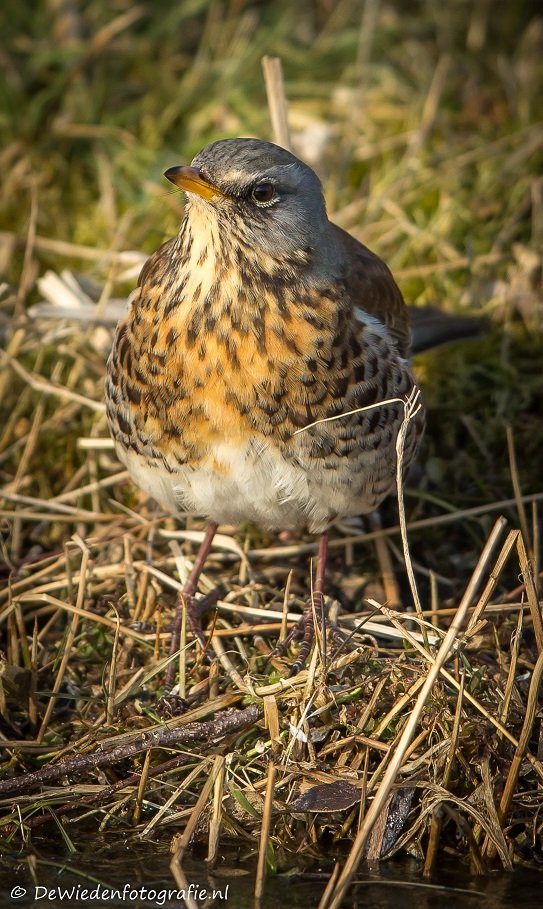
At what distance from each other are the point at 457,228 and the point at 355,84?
→ 1.50 meters

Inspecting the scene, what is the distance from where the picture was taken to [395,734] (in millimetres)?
4074

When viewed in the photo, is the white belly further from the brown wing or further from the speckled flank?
the brown wing

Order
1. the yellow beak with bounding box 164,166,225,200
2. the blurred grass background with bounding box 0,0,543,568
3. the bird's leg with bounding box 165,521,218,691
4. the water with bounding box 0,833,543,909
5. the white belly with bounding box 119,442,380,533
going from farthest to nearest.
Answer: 1. the blurred grass background with bounding box 0,0,543,568
2. the bird's leg with bounding box 165,521,218,691
3. the white belly with bounding box 119,442,380,533
4. the yellow beak with bounding box 164,166,225,200
5. the water with bounding box 0,833,543,909

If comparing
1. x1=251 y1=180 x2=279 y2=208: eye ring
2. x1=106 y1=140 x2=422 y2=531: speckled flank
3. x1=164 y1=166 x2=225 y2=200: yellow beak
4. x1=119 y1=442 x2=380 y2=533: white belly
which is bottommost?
x1=119 y1=442 x2=380 y2=533: white belly

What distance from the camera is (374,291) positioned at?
4.57 metres

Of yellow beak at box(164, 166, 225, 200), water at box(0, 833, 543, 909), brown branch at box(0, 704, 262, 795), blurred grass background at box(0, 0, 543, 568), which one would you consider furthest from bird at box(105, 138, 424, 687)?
blurred grass background at box(0, 0, 543, 568)

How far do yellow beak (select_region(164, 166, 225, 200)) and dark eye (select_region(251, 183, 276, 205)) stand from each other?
120mm

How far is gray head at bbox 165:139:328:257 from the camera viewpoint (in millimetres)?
3922

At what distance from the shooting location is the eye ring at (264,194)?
13.1 ft

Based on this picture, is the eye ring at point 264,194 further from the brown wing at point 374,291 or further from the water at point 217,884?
the water at point 217,884

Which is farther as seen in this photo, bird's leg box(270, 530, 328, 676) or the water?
bird's leg box(270, 530, 328, 676)

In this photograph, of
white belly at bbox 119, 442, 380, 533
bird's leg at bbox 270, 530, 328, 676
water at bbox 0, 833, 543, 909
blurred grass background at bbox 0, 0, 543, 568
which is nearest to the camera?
water at bbox 0, 833, 543, 909

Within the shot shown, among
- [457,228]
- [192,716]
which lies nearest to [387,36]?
[457,228]

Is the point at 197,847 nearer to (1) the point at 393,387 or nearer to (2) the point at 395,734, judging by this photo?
(2) the point at 395,734
